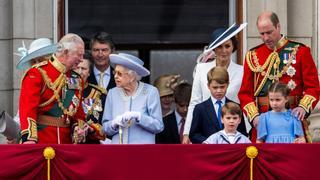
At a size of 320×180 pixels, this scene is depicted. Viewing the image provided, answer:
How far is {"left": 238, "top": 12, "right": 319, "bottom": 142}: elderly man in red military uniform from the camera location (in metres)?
11.2

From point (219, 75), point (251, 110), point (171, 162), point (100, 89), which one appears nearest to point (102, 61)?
point (100, 89)

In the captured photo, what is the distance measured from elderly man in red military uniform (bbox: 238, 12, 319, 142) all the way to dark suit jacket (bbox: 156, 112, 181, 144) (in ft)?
3.46

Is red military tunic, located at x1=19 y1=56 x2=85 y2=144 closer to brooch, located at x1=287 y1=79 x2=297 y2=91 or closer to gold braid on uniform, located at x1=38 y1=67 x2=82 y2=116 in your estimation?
gold braid on uniform, located at x1=38 y1=67 x2=82 y2=116

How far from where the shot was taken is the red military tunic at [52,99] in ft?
35.2

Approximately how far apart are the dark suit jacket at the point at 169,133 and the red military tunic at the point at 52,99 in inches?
46.5

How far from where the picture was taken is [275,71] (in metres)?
11.3

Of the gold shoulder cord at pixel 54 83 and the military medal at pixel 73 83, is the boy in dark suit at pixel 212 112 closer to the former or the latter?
the military medal at pixel 73 83

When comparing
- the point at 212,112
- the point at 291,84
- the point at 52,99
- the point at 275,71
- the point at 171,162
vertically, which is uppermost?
the point at 275,71

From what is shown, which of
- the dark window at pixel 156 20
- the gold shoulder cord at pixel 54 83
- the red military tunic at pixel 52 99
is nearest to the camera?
the red military tunic at pixel 52 99

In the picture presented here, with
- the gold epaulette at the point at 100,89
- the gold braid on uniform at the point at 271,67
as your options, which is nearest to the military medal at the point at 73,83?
the gold epaulette at the point at 100,89

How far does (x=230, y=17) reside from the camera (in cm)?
1400

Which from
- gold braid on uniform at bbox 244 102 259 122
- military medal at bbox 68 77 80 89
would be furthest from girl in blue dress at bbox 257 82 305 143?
military medal at bbox 68 77 80 89

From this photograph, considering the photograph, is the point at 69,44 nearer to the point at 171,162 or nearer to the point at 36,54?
the point at 36,54

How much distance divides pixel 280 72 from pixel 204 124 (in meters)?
0.75
